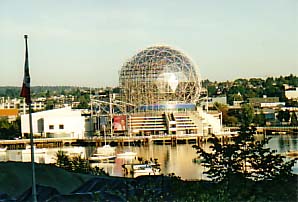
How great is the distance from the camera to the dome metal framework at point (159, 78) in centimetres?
2036

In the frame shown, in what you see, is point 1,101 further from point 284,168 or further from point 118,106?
point 284,168

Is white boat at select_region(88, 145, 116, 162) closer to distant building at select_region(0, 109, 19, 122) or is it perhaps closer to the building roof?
distant building at select_region(0, 109, 19, 122)

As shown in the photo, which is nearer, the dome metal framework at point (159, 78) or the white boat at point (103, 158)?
the white boat at point (103, 158)

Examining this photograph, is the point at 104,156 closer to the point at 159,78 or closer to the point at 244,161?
the point at 159,78

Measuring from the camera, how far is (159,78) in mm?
20594

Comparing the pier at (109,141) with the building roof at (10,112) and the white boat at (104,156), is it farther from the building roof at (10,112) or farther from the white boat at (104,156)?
the white boat at (104,156)

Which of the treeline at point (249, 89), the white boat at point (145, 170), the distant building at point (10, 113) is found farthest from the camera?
the treeline at point (249, 89)

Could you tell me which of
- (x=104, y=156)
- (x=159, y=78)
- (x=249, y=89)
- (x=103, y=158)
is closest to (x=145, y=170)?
(x=103, y=158)

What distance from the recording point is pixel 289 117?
54.7ft

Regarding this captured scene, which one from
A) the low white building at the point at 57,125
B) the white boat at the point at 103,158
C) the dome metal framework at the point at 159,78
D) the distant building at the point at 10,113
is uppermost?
the dome metal framework at the point at 159,78

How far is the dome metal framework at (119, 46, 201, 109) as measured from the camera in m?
20.4

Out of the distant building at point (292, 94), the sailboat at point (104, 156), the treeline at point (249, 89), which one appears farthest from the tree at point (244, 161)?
the treeline at point (249, 89)

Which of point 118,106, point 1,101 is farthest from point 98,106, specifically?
point 1,101

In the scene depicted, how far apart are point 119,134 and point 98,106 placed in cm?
182
